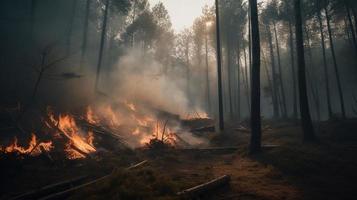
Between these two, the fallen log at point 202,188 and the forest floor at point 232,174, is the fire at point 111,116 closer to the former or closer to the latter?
the forest floor at point 232,174

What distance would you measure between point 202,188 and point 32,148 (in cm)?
844

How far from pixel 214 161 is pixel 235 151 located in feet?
7.44

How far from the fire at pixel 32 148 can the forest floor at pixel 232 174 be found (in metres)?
1.11

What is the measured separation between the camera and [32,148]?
11117 mm

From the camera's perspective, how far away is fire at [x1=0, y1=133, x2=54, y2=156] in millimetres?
10298

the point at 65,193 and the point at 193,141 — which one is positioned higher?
the point at 193,141

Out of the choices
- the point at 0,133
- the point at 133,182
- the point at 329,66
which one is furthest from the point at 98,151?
the point at 329,66

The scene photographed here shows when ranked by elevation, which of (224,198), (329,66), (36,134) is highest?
(329,66)

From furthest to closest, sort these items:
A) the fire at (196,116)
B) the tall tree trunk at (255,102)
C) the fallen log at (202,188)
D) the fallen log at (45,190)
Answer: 1. the fire at (196,116)
2. the tall tree trunk at (255,102)
3. the fallen log at (45,190)
4. the fallen log at (202,188)

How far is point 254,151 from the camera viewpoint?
1253 cm

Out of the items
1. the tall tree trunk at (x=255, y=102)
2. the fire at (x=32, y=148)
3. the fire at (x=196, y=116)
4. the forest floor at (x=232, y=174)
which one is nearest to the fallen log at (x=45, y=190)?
the forest floor at (x=232, y=174)

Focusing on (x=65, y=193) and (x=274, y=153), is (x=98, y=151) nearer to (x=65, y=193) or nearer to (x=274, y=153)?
(x=65, y=193)

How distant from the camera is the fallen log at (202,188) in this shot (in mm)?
6215

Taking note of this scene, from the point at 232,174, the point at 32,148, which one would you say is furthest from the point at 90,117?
the point at 232,174
